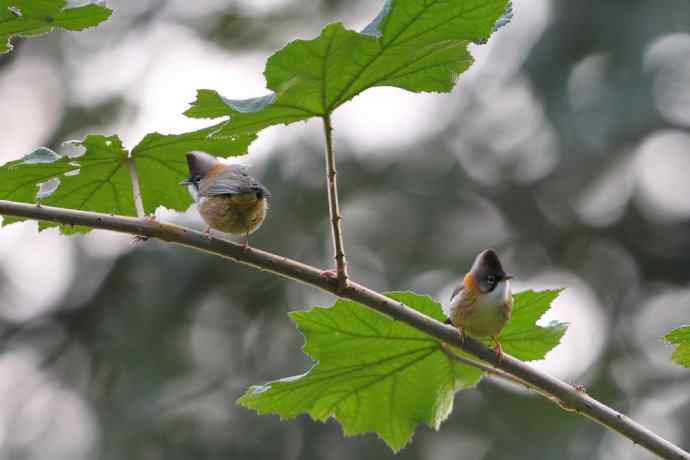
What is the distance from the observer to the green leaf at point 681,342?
2.51m

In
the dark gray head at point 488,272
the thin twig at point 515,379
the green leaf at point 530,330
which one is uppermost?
the dark gray head at point 488,272

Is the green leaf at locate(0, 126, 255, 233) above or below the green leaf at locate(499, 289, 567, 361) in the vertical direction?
above

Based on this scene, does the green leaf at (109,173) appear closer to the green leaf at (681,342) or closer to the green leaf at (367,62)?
the green leaf at (367,62)

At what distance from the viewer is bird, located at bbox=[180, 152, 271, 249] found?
11.3 feet

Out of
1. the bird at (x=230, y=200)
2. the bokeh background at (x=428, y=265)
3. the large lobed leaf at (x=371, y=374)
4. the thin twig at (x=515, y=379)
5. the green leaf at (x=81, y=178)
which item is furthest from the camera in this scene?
the bokeh background at (x=428, y=265)

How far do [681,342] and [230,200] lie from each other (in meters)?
1.68

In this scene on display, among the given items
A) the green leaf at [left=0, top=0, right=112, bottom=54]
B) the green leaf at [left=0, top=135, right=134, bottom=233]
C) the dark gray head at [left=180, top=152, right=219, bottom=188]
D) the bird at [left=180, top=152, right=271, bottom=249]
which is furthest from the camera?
the bird at [left=180, top=152, right=271, bottom=249]

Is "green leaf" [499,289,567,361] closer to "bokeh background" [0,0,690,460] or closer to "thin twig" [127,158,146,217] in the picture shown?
"thin twig" [127,158,146,217]

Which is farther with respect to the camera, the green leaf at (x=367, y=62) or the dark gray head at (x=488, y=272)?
the dark gray head at (x=488, y=272)

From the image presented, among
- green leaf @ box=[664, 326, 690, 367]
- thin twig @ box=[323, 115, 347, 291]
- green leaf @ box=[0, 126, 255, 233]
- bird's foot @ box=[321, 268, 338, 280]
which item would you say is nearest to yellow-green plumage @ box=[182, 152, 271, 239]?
green leaf @ box=[0, 126, 255, 233]

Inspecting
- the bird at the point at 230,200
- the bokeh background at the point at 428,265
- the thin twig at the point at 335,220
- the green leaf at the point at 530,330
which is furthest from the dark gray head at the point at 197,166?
the bokeh background at the point at 428,265

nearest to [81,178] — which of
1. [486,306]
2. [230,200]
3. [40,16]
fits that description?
[40,16]

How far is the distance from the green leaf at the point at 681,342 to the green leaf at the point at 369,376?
0.57 m

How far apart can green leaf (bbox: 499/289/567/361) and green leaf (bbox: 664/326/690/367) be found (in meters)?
0.31
